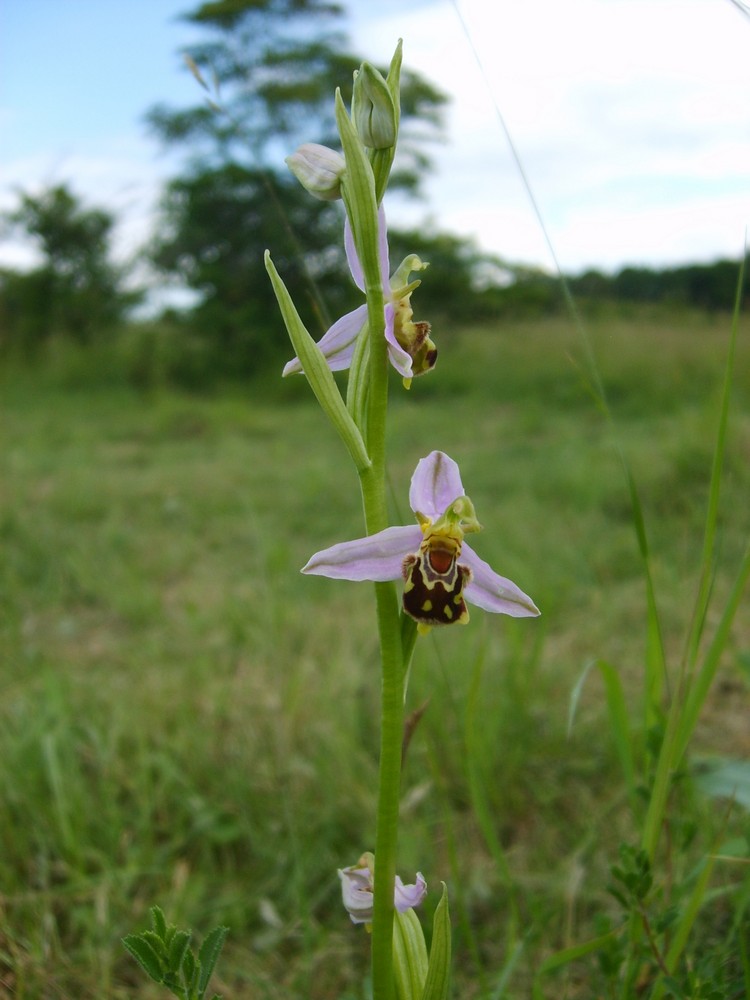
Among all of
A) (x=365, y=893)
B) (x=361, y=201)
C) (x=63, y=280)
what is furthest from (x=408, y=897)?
(x=63, y=280)

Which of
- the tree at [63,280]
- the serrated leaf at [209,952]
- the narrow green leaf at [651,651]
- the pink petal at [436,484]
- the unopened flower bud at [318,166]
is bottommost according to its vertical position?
the serrated leaf at [209,952]

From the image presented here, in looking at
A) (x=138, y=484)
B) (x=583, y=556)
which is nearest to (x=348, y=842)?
(x=583, y=556)

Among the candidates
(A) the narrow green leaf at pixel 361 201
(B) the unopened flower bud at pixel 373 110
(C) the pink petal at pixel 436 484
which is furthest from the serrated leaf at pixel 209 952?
(B) the unopened flower bud at pixel 373 110

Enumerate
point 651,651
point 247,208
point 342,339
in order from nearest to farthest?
1. point 342,339
2. point 651,651
3. point 247,208

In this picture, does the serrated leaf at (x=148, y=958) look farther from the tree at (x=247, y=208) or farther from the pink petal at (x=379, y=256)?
the tree at (x=247, y=208)

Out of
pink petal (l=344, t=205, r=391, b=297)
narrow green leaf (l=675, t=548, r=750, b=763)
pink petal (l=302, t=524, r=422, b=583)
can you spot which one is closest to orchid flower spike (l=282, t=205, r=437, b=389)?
pink petal (l=344, t=205, r=391, b=297)

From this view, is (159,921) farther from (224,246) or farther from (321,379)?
(224,246)
